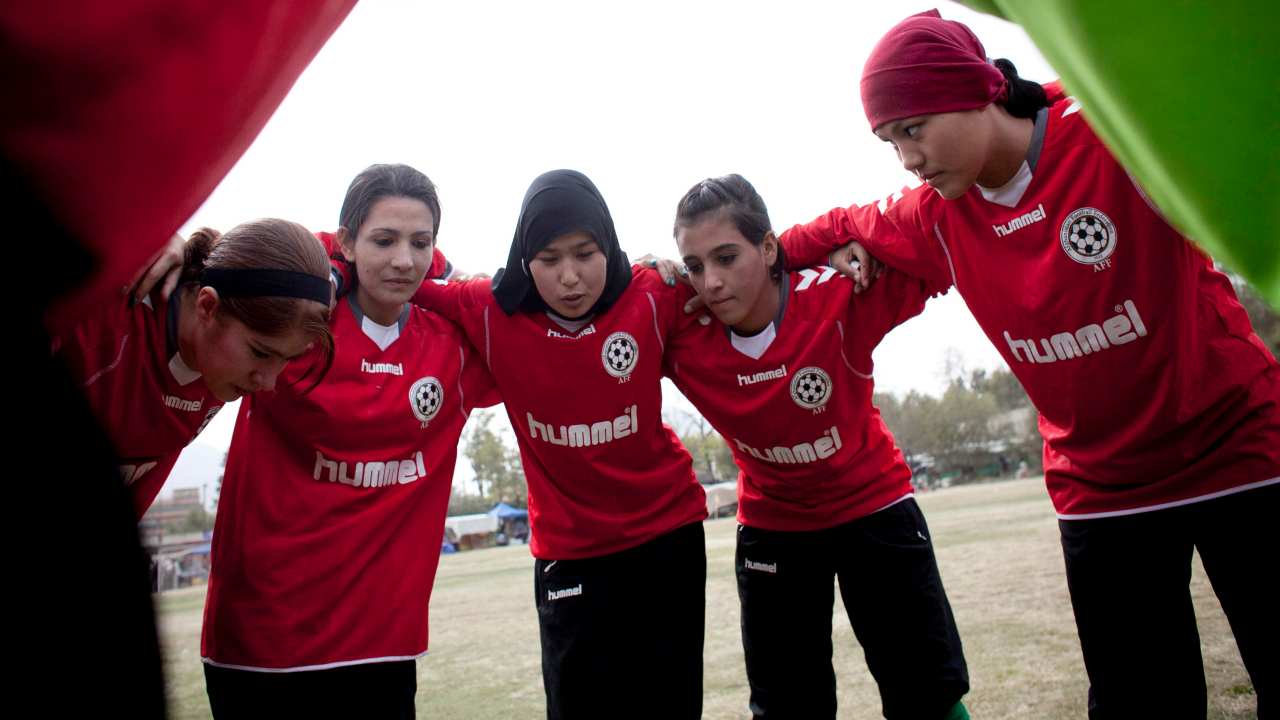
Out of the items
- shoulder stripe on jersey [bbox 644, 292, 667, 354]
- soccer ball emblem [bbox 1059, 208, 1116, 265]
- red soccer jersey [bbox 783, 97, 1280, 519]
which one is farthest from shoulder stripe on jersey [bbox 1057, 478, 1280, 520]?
shoulder stripe on jersey [bbox 644, 292, 667, 354]

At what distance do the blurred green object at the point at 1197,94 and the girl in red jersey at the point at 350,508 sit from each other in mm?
2631

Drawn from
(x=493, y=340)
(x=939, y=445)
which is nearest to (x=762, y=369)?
(x=493, y=340)

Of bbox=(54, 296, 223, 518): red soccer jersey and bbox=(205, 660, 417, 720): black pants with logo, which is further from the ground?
bbox=(54, 296, 223, 518): red soccer jersey

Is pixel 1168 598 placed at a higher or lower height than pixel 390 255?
lower

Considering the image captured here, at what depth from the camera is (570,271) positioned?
10.2 feet

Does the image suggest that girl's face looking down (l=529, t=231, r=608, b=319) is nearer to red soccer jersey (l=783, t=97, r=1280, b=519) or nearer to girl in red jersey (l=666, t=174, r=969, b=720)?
girl in red jersey (l=666, t=174, r=969, b=720)

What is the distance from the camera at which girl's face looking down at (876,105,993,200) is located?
2.32 metres

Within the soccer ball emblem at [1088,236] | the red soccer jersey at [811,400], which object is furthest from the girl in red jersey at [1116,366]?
the red soccer jersey at [811,400]

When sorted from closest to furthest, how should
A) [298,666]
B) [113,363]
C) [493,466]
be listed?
[113,363], [298,666], [493,466]

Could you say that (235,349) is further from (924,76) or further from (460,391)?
(924,76)

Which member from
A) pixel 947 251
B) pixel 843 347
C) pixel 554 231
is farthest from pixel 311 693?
pixel 947 251

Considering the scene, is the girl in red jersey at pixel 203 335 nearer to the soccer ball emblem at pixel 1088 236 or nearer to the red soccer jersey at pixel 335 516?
the red soccer jersey at pixel 335 516

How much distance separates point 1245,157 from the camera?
0.41 m

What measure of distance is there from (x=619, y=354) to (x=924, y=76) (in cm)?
147
